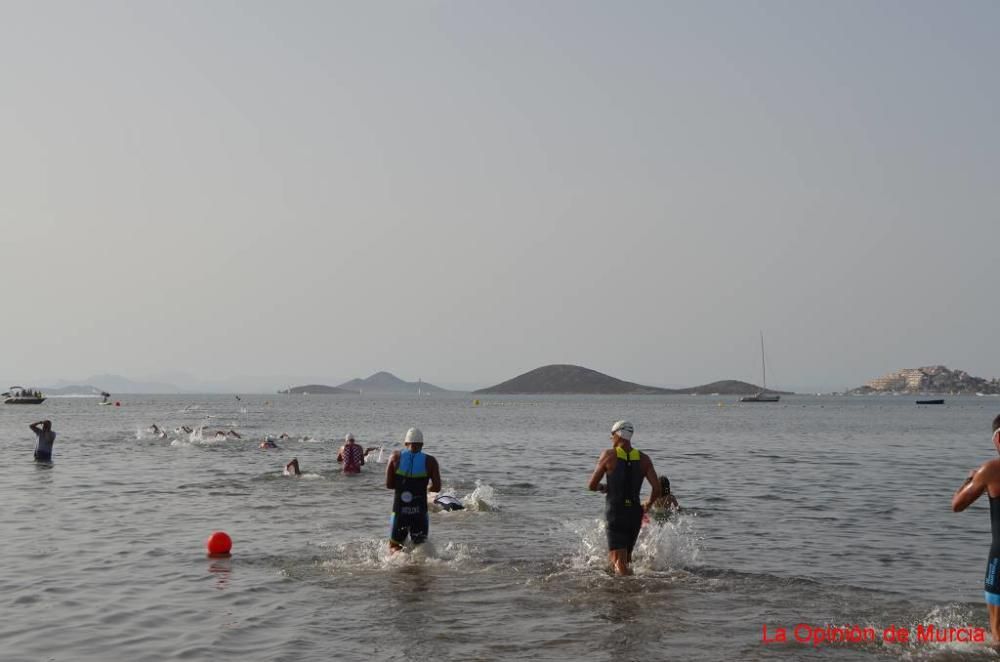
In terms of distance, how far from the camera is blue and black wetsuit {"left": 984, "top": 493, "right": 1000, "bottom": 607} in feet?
29.0

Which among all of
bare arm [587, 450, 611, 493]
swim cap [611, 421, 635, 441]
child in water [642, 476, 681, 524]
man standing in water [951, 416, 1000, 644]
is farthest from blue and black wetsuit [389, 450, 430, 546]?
man standing in water [951, 416, 1000, 644]

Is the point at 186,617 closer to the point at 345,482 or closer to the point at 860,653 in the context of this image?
the point at 860,653

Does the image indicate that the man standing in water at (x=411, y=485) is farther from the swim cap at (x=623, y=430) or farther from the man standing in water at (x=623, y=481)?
the swim cap at (x=623, y=430)

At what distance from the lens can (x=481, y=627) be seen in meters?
10.9

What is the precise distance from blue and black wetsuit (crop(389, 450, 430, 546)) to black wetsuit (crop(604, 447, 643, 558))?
3037mm

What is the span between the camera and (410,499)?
14062 millimetres

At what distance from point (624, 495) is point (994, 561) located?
4701mm

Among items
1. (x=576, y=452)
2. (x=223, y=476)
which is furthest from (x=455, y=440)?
(x=223, y=476)

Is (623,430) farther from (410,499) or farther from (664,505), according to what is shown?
(664,505)

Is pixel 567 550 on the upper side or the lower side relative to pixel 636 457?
lower

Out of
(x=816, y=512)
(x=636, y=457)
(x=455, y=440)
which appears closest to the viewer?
(x=636, y=457)

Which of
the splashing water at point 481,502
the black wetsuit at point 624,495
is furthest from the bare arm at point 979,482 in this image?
the splashing water at point 481,502

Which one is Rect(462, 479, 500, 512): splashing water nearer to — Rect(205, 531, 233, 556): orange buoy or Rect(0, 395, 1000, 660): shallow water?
Rect(0, 395, 1000, 660): shallow water

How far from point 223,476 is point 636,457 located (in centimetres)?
2018
